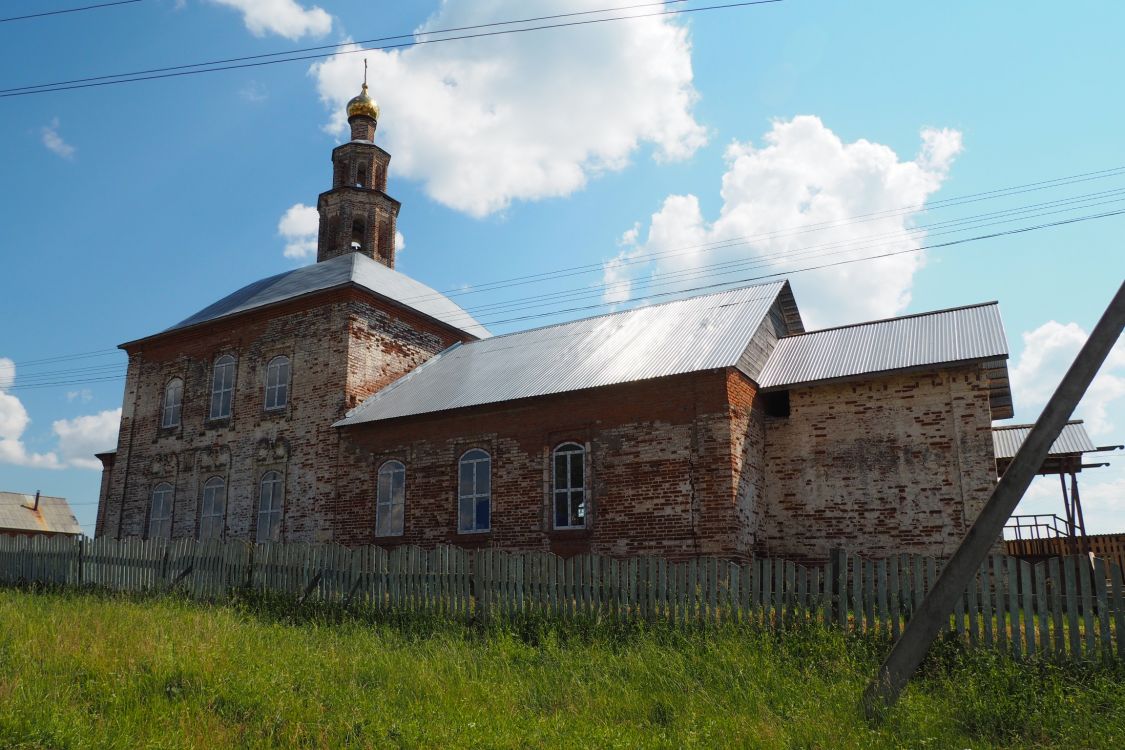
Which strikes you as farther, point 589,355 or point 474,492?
point 589,355

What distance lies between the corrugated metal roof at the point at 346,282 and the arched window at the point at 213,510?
4.21 m

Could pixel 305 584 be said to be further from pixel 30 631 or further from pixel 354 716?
pixel 354 716

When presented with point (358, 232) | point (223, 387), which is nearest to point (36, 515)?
point (223, 387)

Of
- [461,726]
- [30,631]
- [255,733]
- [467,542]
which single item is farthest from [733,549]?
[30,631]

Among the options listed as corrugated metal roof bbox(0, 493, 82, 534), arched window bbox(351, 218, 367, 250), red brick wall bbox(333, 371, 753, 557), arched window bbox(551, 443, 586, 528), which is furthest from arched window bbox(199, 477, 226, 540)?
corrugated metal roof bbox(0, 493, 82, 534)

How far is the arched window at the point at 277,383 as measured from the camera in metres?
18.6

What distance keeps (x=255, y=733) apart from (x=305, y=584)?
558 centimetres

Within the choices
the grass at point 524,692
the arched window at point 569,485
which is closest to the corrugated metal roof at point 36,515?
the arched window at point 569,485

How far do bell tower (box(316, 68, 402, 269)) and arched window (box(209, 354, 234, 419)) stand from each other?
4428 millimetres

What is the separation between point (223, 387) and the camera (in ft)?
64.8

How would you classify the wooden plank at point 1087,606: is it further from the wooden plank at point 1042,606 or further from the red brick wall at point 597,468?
the red brick wall at point 597,468

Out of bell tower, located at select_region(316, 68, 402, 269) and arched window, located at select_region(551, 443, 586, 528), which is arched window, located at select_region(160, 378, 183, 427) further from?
arched window, located at select_region(551, 443, 586, 528)

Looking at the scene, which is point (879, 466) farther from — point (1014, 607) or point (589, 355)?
point (1014, 607)

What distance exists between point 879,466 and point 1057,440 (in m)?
3.83
